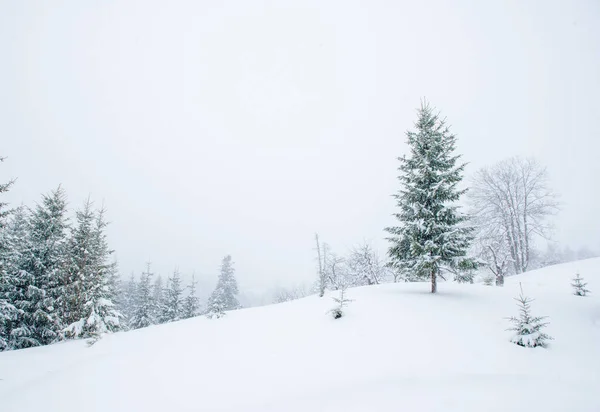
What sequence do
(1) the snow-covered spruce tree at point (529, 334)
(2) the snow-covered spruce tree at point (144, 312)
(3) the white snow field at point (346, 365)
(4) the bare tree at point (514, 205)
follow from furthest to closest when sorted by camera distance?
(2) the snow-covered spruce tree at point (144, 312) < (4) the bare tree at point (514, 205) < (1) the snow-covered spruce tree at point (529, 334) < (3) the white snow field at point (346, 365)

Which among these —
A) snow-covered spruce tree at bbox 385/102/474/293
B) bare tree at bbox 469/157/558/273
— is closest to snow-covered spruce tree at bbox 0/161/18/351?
snow-covered spruce tree at bbox 385/102/474/293

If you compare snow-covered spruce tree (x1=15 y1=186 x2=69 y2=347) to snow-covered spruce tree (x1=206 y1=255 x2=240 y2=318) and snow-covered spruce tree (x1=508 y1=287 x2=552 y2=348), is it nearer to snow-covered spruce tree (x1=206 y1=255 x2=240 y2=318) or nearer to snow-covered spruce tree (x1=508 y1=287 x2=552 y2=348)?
snow-covered spruce tree (x1=508 y1=287 x2=552 y2=348)

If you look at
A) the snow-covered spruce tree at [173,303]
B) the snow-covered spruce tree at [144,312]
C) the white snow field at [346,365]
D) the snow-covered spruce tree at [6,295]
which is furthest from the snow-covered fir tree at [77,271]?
the snow-covered spruce tree at [144,312]

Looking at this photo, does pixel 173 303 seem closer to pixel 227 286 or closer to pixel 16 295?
pixel 227 286

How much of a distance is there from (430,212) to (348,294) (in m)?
6.04

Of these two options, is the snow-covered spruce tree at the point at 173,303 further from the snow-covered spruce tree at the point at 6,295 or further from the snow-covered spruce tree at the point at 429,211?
the snow-covered spruce tree at the point at 429,211

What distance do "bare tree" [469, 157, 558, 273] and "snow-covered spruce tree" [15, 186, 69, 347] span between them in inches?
1254

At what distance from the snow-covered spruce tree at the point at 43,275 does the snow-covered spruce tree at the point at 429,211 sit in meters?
19.5

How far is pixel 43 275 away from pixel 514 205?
37.3 m

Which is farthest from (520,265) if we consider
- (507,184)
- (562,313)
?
(562,313)

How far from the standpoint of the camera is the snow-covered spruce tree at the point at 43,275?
14273mm

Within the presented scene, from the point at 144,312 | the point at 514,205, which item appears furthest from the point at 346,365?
the point at 144,312

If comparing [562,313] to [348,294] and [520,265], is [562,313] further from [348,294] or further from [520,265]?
[520,265]

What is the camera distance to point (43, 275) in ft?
48.5
